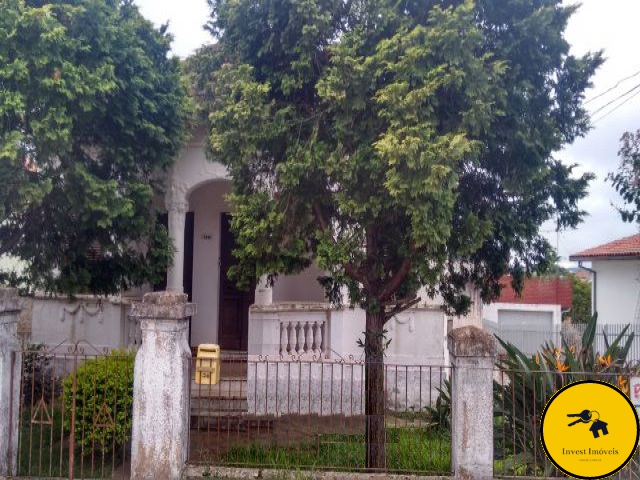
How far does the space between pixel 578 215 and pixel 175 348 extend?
4.39 meters

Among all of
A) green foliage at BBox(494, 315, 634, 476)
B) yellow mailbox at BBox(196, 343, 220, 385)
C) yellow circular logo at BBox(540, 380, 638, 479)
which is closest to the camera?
yellow circular logo at BBox(540, 380, 638, 479)

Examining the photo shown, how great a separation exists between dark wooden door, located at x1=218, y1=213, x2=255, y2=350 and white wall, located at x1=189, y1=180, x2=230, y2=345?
0.11 meters

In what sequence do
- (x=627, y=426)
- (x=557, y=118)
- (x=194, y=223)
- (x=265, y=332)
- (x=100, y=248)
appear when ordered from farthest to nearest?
(x=194, y=223) → (x=265, y=332) → (x=100, y=248) → (x=557, y=118) → (x=627, y=426)

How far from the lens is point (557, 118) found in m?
6.41

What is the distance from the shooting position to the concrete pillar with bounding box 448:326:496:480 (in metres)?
5.66

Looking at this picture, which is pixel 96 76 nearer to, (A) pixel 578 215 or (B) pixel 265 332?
(B) pixel 265 332

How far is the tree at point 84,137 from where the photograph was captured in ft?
20.9

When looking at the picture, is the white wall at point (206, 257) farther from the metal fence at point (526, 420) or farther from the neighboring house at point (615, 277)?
the neighboring house at point (615, 277)

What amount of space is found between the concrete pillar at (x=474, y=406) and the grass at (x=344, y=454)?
328mm

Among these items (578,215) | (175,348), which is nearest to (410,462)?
(175,348)

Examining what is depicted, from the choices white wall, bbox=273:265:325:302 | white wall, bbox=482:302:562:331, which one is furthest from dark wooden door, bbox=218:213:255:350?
white wall, bbox=482:302:562:331

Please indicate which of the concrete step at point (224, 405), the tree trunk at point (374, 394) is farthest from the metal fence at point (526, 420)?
the concrete step at point (224, 405)

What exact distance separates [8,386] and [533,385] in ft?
16.6

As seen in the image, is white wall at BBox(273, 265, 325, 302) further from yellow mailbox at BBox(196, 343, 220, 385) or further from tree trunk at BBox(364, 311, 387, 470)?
tree trunk at BBox(364, 311, 387, 470)
